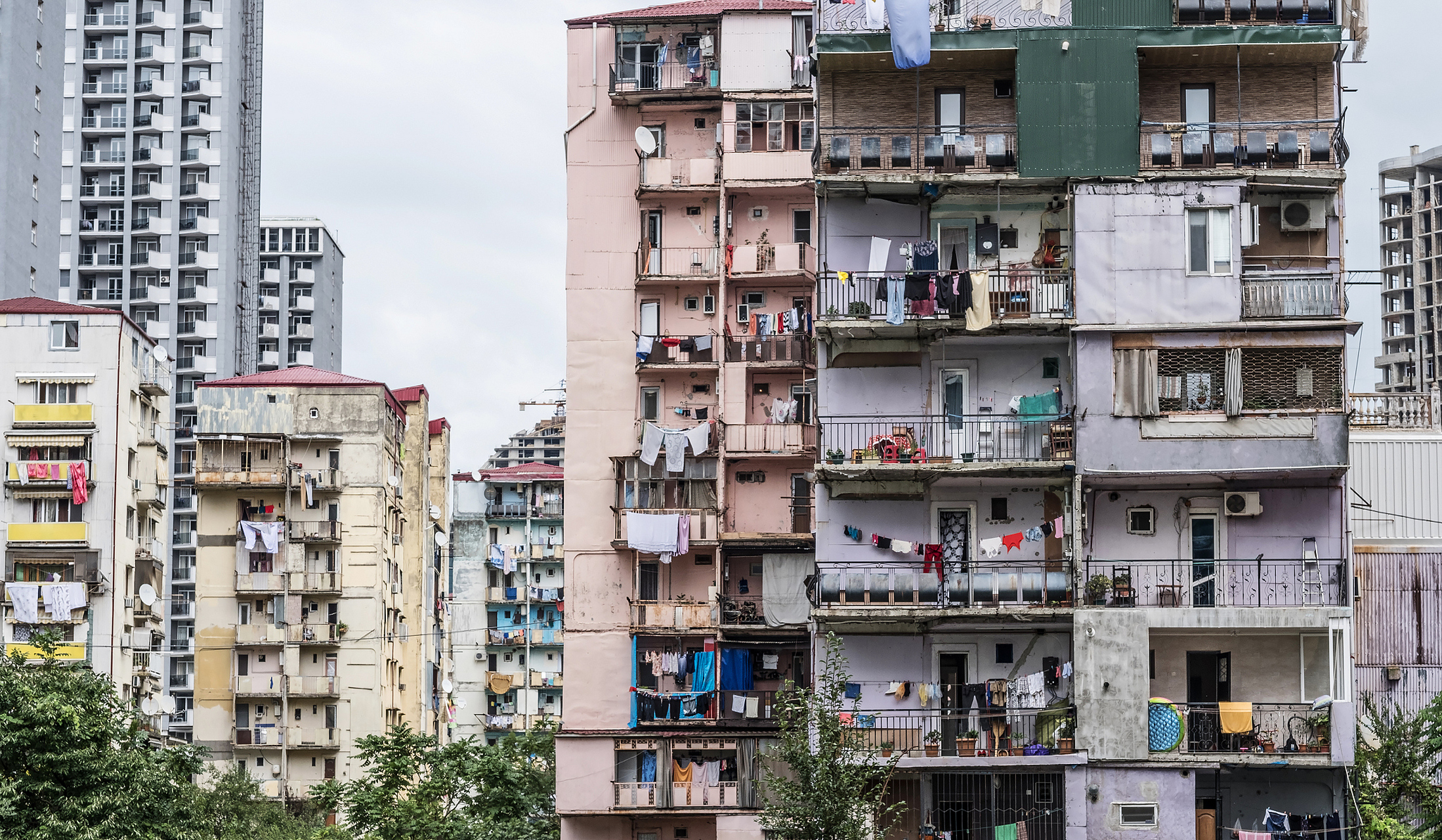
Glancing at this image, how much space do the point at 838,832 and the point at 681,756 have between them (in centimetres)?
1993

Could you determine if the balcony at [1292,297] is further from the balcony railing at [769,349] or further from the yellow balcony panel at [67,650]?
the yellow balcony panel at [67,650]

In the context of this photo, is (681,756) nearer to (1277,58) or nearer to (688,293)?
(688,293)

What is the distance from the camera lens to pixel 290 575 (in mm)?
96438

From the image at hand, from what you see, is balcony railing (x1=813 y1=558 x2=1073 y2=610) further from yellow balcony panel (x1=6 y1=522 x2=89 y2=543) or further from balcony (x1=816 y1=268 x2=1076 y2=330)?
yellow balcony panel (x1=6 y1=522 x2=89 y2=543)

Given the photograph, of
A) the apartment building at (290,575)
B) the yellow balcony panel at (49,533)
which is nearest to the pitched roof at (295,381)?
the apartment building at (290,575)

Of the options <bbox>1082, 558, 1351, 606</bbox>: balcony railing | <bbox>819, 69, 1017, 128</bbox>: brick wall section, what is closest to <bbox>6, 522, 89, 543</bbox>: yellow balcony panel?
<bbox>819, 69, 1017, 128</bbox>: brick wall section

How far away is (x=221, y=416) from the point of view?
96.9 meters

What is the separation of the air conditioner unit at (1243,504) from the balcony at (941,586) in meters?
A: 4.12

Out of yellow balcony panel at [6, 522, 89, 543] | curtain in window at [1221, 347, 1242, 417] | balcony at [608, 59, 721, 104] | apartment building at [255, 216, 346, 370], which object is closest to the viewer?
curtain in window at [1221, 347, 1242, 417]

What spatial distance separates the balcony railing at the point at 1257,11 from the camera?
48.4m

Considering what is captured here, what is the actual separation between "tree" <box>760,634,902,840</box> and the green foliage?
74.4ft

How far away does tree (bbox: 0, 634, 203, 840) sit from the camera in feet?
149

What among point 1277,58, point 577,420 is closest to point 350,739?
point 577,420

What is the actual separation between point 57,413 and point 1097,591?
55.8 meters
